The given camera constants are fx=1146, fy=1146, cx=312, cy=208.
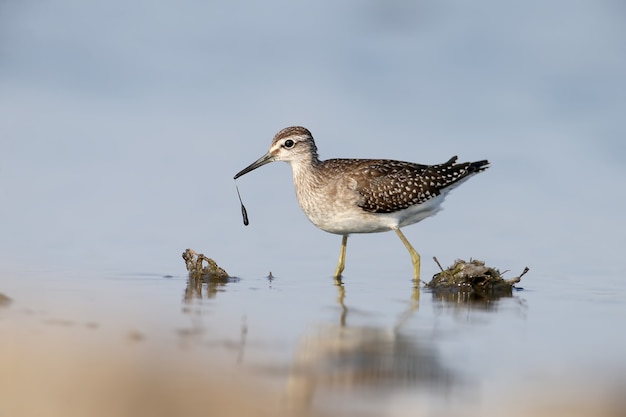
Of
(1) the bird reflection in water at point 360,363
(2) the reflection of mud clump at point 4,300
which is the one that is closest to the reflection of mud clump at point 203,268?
(2) the reflection of mud clump at point 4,300

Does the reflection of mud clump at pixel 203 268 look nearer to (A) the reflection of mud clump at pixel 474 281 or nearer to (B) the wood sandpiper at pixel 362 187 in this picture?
(B) the wood sandpiper at pixel 362 187

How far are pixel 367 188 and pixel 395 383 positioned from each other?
24.3 ft

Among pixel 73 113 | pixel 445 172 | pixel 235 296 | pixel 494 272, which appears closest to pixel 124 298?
pixel 235 296

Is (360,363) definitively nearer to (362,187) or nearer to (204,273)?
(204,273)

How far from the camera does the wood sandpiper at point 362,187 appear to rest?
1431 centimetres

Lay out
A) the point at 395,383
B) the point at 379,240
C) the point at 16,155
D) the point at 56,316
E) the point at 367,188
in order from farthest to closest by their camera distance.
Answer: the point at 16,155
the point at 379,240
the point at 367,188
the point at 56,316
the point at 395,383

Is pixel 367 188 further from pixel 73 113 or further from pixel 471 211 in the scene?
pixel 73 113

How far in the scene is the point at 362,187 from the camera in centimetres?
1447

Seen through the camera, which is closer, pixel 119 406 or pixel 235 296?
pixel 119 406

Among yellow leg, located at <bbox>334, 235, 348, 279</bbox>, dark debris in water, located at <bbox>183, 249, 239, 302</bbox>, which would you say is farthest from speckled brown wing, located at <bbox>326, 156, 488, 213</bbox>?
dark debris in water, located at <bbox>183, 249, 239, 302</bbox>

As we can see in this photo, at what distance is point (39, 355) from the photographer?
7.63 m

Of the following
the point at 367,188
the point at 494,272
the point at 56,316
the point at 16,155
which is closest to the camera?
the point at 56,316

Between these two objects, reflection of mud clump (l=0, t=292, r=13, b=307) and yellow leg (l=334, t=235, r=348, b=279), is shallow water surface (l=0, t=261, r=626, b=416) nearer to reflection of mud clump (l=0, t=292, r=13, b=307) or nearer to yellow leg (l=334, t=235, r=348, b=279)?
reflection of mud clump (l=0, t=292, r=13, b=307)

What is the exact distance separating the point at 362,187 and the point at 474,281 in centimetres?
280
